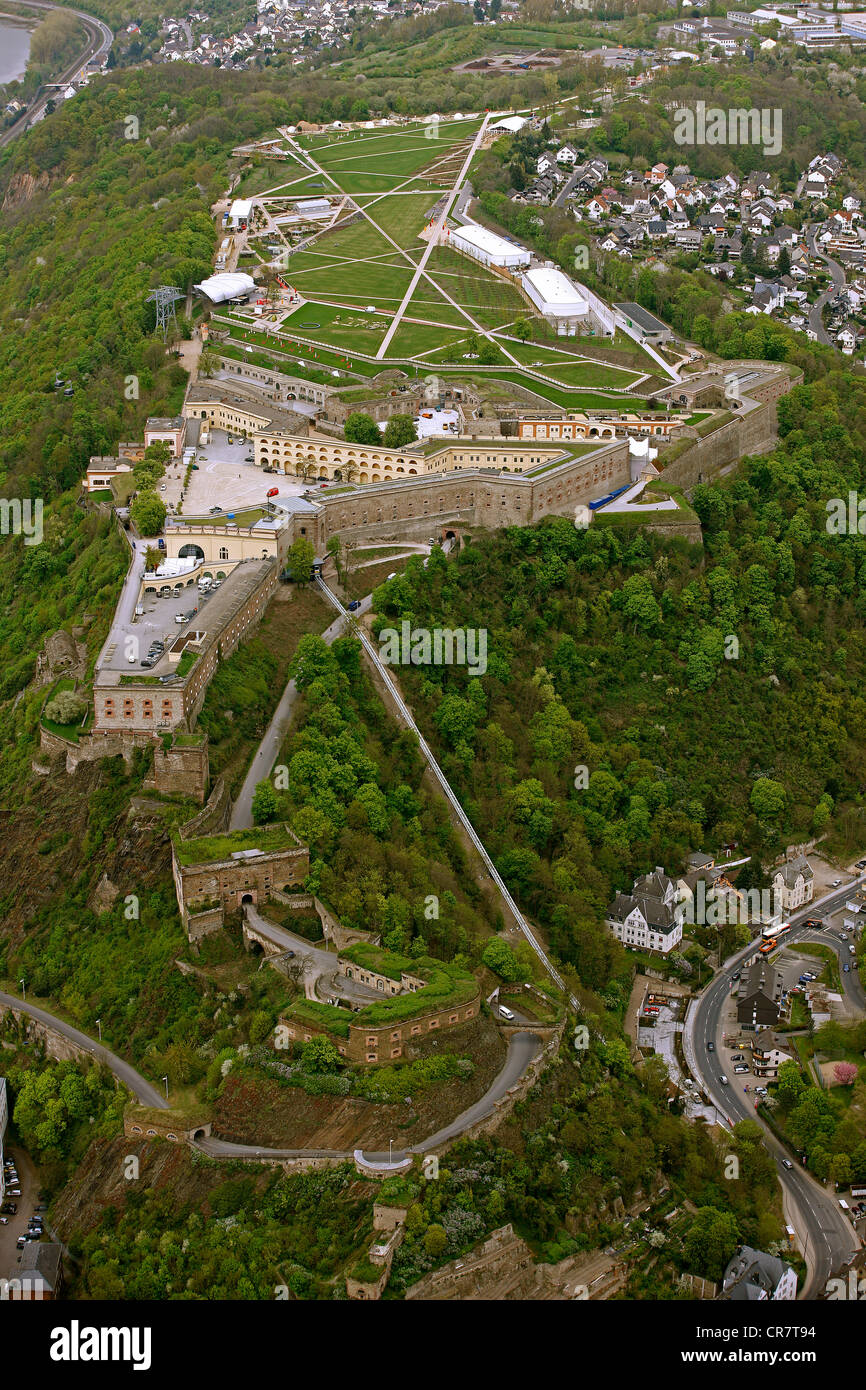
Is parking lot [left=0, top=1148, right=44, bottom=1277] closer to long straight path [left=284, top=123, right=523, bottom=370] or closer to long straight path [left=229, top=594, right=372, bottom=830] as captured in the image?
long straight path [left=229, top=594, right=372, bottom=830]

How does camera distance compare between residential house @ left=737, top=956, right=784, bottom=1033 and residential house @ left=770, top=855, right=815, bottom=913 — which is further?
residential house @ left=770, top=855, right=815, bottom=913

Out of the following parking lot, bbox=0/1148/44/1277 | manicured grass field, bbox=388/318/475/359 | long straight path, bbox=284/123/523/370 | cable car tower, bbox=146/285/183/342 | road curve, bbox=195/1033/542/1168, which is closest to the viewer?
road curve, bbox=195/1033/542/1168

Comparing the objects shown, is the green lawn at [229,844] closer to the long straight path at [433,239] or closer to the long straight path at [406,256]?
the long straight path at [406,256]

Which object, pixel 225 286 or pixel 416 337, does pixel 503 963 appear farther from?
pixel 225 286

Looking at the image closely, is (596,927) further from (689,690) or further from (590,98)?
(590,98)

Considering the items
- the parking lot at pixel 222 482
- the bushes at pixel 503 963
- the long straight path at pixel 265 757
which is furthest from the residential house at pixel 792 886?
the parking lot at pixel 222 482

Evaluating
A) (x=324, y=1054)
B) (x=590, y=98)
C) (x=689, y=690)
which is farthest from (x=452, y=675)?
(x=590, y=98)

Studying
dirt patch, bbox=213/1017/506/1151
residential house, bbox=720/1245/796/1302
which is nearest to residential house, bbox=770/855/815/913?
residential house, bbox=720/1245/796/1302

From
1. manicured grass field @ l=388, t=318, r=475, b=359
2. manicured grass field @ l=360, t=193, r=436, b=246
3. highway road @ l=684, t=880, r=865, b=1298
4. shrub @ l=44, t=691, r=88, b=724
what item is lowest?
highway road @ l=684, t=880, r=865, b=1298
